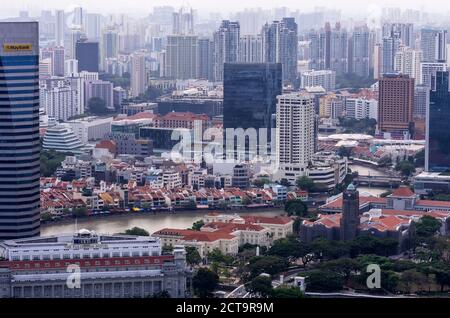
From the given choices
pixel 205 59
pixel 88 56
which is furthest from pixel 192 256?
pixel 88 56

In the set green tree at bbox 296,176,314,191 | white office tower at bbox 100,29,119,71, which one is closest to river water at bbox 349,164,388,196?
green tree at bbox 296,176,314,191

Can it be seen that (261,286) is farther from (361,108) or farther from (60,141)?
(361,108)

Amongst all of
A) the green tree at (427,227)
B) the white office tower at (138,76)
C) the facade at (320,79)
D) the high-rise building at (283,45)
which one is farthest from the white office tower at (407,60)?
the green tree at (427,227)

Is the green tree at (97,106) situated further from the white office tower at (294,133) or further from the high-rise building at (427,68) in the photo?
the white office tower at (294,133)

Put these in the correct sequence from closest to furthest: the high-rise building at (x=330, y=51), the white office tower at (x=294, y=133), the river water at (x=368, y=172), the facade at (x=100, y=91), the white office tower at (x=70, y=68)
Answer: the river water at (x=368, y=172) < the white office tower at (x=294, y=133) < the facade at (x=100, y=91) < the white office tower at (x=70, y=68) < the high-rise building at (x=330, y=51)

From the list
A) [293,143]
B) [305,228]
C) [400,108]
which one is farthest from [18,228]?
[400,108]
